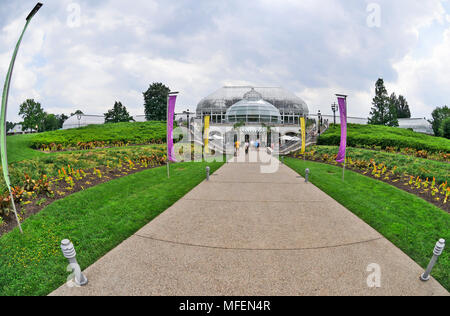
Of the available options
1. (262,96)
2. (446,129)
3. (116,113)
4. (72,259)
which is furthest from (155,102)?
(72,259)

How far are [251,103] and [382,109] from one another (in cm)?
2943

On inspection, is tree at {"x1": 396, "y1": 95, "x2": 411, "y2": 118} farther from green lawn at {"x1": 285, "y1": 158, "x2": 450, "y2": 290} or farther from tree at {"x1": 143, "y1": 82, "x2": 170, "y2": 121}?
green lawn at {"x1": 285, "y1": 158, "x2": 450, "y2": 290}

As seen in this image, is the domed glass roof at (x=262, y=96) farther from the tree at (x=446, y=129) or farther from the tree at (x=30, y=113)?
the tree at (x=30, y=113)

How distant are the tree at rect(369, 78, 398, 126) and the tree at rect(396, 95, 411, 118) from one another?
1927 inches

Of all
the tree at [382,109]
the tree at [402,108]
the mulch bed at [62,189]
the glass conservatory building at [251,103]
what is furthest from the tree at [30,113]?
the tree at [402,108]

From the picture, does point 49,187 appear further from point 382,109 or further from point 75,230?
point 382,109

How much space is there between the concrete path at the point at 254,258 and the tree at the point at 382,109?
5634 centimetres

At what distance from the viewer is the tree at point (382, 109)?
52219 millimetres

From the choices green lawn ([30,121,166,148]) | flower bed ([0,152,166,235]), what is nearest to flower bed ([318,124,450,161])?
green lawn ([30,121,166,148])

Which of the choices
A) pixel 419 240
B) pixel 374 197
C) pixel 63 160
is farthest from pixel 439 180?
pixel 63 160

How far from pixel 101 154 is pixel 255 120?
41.8 meters

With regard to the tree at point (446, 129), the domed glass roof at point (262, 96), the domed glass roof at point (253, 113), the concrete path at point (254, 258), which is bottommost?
the concrete path at point (254, 258)

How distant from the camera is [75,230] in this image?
5.45 meters
